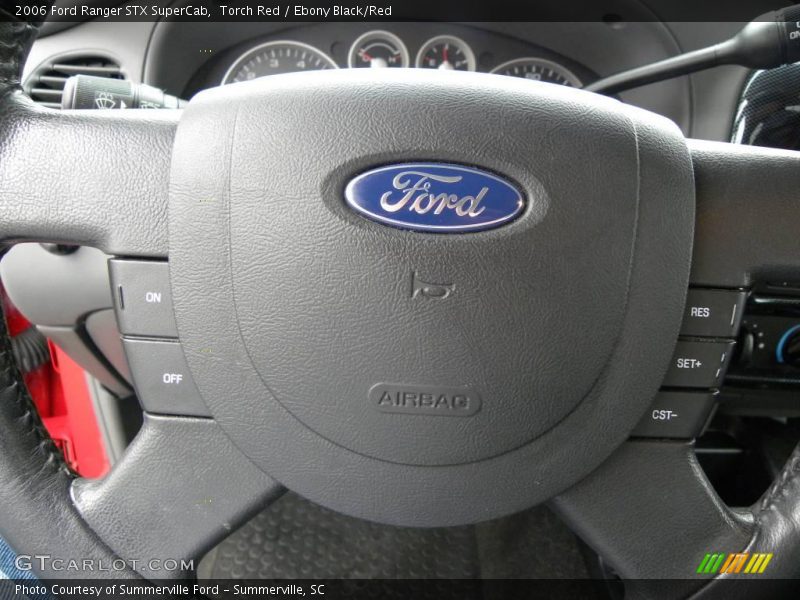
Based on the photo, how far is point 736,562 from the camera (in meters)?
0.82

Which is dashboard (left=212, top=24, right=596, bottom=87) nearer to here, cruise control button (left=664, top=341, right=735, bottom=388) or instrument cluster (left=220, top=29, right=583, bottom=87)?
instrument cluster (left=220, top=29, right=583, bottom=87)

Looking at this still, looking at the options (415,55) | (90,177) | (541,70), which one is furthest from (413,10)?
(90,177)

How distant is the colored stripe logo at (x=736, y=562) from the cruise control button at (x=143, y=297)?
2.02 feet

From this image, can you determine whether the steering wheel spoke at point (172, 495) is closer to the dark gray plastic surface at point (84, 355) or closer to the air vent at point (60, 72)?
the dark gray plastic surface at point (84, 355)

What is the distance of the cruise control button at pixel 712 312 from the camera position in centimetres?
77

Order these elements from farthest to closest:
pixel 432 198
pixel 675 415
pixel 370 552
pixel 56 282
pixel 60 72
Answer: pixel 60 72 → pixel 370 552 → pixel 56 282 → pixel 675 415 → pixel 432 198

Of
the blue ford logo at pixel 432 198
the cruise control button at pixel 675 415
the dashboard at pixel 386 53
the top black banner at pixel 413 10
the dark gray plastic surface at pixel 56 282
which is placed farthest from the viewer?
the dashboard at pixel 386 53

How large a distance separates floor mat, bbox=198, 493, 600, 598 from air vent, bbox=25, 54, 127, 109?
3.02 feet

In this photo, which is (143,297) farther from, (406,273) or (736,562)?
(736,562)

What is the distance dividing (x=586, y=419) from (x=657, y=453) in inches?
4.4

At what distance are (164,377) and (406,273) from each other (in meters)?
0.29

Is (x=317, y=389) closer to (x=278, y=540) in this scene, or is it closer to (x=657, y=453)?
(x=657, y=453)

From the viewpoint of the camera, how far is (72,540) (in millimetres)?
820
